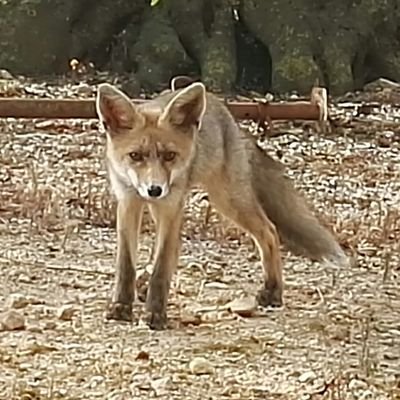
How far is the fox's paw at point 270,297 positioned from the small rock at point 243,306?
6 centimetres

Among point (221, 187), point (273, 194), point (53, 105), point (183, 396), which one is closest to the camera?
point (183, 396)

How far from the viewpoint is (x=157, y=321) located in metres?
5.33

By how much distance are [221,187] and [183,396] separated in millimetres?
1688

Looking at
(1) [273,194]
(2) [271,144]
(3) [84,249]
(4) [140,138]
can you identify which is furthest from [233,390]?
(2) [271,144]

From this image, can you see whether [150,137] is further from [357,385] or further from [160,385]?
[357,385]

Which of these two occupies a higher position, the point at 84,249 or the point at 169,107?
the point at 169,107

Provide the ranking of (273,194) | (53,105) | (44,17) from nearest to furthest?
(273,194), (53,105), (44,17)

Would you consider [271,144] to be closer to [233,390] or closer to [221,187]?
[221,187]

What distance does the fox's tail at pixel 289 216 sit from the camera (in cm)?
629

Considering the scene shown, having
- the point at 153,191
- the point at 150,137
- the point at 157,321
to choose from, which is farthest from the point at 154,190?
the point at 157,321

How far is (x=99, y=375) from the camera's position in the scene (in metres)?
4.61

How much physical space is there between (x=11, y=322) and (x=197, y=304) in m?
0.94

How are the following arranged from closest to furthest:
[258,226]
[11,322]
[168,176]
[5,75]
Result: [11,322] → [168,176] → [258,226] → [5,75]

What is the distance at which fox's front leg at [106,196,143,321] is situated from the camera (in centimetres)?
545
